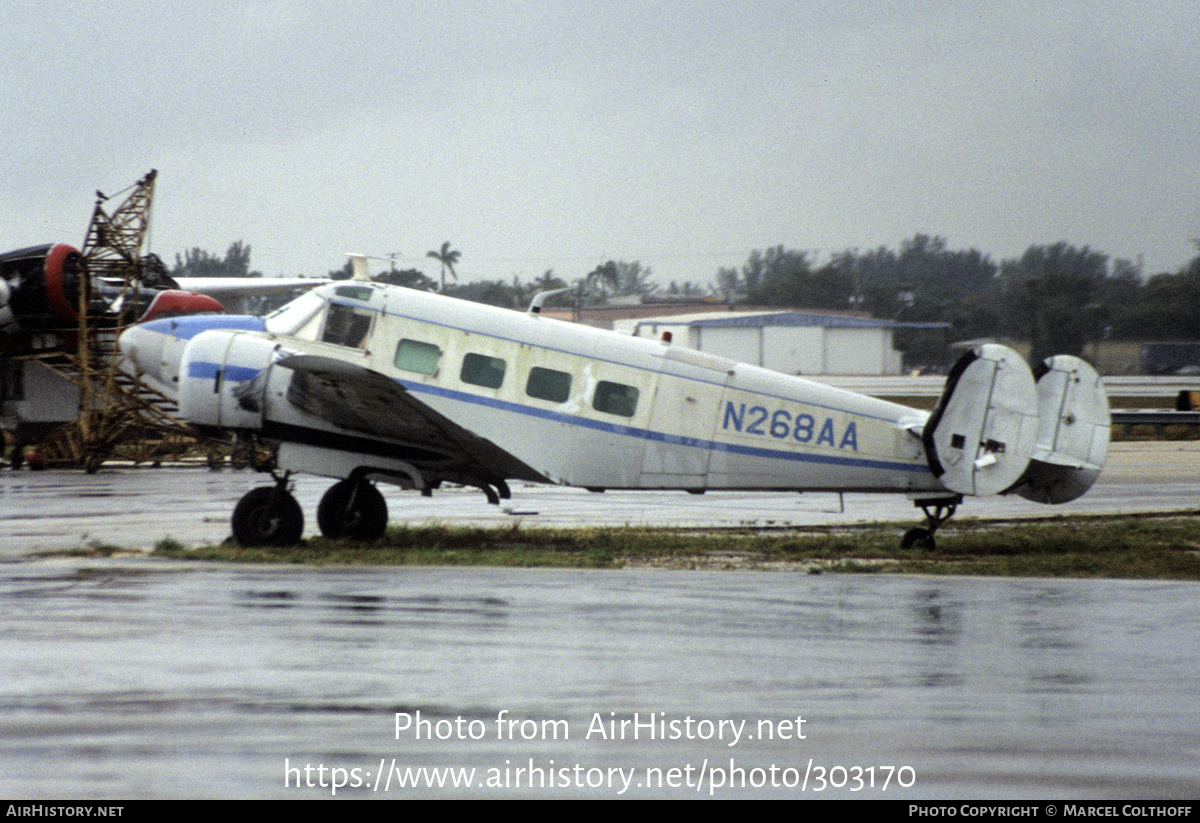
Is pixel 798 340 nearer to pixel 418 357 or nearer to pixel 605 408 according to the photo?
pixel 605 408

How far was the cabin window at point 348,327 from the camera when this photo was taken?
13906 mm

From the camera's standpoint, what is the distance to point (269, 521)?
1350 centimetres

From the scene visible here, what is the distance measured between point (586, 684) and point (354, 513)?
26.0 feet

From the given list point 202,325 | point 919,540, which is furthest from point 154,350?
point 919,540

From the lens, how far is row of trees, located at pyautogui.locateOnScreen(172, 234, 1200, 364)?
4566cm

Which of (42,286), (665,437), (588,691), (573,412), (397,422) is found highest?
(42,286)

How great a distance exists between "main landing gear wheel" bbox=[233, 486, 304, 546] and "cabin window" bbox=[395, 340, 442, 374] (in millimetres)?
2062

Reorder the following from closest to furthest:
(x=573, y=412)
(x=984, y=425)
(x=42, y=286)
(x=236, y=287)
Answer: (x=984, y=425), (x=573, y=412), (x=42, y=286), (x=236, y=287)

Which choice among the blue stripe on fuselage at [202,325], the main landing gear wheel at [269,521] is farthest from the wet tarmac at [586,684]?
the blue stripe on fuselage at [202,325]

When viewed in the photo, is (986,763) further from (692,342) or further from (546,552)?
(692,342)

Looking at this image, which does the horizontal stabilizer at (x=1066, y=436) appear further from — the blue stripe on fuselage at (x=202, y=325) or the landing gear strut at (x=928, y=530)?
the blue stripe on fuselage at (x=202, y=325)

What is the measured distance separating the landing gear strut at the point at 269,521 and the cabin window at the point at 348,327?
178 cm

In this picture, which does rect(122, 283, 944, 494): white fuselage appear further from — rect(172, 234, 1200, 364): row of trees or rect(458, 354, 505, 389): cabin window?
rect(172, 234, 1200, 364): row of trees

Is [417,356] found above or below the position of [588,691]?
above
